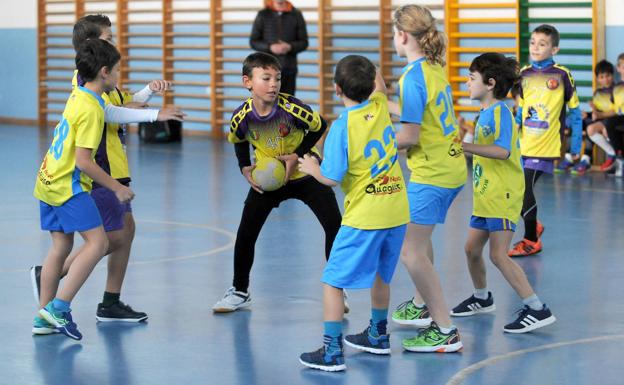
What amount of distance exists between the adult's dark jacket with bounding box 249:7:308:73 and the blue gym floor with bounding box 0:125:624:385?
3616 mm

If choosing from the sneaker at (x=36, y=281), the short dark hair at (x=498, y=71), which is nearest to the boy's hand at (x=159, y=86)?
the sneaker at (x=36, y=281)

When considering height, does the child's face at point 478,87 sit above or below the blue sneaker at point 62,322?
above

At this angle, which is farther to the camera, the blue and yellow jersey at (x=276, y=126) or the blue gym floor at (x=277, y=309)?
the blue and yellow jersey at (x=276, y=126)

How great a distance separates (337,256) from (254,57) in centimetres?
135

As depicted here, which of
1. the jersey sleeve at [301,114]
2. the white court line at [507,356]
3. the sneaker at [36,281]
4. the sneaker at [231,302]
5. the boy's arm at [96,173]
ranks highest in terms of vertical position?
the jersey sleeve at [301,114]

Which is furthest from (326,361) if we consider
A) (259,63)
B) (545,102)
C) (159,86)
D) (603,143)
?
(603,143)

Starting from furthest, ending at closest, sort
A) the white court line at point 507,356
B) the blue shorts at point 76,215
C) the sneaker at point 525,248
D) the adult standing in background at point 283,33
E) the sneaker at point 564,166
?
the adult standing in background at point 283,33 < the sneaker at point 564,166 < the sneaker at point 525,248 < the blue shorts at point 76,215 < the white court line at point 507,356

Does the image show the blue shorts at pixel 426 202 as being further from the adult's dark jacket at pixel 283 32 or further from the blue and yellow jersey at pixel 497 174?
the adult's dark jacket at pixel 283 32

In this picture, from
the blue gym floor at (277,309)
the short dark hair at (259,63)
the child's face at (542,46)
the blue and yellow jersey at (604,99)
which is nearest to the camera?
the blue gym floor at (277,309)

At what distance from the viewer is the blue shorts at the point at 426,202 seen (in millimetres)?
5105

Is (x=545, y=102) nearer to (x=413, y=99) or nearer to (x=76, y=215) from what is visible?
(x=413, y=99)

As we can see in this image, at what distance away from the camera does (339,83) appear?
4.73 m

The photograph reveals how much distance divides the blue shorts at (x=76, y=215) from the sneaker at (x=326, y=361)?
48.9 inches

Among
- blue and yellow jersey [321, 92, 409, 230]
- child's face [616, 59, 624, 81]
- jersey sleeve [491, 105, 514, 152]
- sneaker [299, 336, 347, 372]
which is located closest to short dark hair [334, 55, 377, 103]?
blue and yellow jersey [321, 92, 409, 230]
